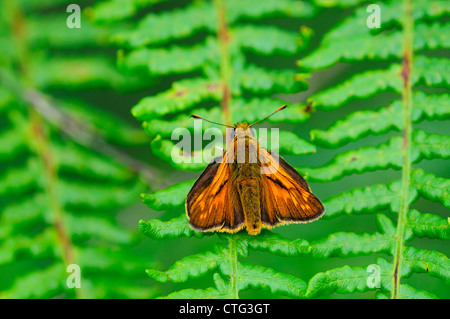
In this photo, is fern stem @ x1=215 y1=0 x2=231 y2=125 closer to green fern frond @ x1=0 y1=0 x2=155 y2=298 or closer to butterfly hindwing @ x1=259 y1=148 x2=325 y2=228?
butterfly hindwing @ x1=259 y1=148 x2=325 y2=228

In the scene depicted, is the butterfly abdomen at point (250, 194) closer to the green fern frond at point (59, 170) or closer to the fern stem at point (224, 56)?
the fern stem at point (224, 56)

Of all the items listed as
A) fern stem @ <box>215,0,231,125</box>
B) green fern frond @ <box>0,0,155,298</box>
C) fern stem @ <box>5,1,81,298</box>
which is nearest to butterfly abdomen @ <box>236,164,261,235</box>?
fern stem @ <box>215,0,231,125</box>

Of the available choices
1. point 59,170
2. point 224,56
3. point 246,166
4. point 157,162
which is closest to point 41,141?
point 59,170

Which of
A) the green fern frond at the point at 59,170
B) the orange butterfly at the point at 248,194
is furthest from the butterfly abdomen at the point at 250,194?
the green fern frond at the point at 59,170

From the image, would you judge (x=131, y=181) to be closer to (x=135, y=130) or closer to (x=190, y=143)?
(x=135, y=130)

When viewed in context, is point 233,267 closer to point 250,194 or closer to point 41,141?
point 250,194

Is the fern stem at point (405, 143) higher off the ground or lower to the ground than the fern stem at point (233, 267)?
higher
